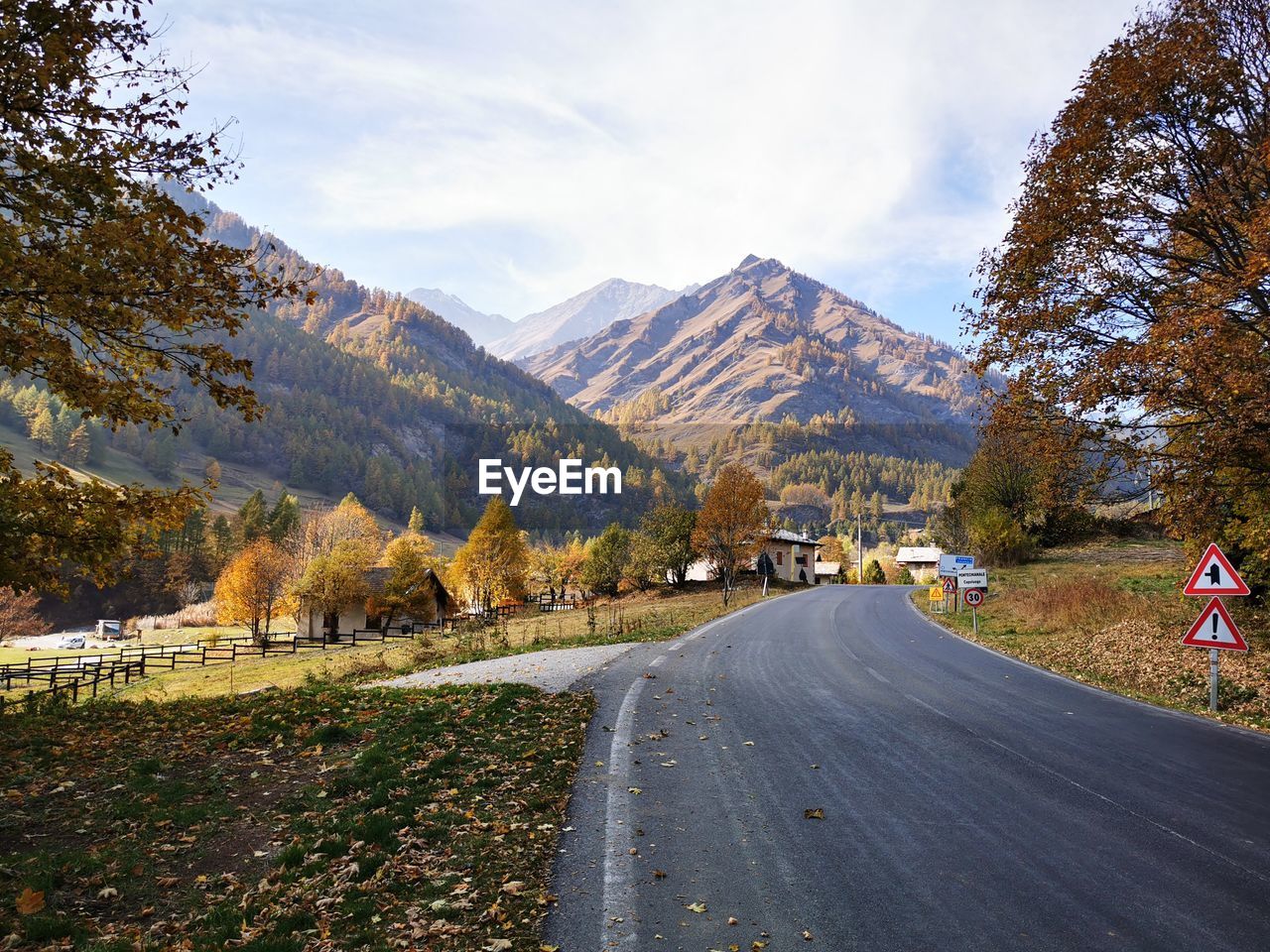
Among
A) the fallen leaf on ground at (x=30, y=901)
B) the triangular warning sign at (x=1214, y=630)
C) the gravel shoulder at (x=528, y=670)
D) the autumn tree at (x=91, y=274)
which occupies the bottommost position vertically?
the gravel shoulder at (x=528, y=670)

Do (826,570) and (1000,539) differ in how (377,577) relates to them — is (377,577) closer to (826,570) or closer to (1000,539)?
(1000,539)

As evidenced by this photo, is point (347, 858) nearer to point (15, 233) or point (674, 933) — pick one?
point (674, 933)

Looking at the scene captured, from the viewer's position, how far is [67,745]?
8.88 meters

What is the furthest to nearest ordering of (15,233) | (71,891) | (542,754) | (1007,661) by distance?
(1007,661) < (542,754) < (15,233) < (71,891)

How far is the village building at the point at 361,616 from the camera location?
5738 centimetres

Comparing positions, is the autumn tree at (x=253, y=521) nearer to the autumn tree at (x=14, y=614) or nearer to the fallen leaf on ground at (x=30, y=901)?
the autumn tree at (x=14, y=614)

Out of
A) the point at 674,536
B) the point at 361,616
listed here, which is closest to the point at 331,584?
the point at 361,616

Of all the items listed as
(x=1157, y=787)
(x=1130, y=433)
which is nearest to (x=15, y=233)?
(x=1157, y=787)

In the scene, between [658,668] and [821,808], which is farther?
[658,668]

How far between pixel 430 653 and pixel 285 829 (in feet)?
55.0

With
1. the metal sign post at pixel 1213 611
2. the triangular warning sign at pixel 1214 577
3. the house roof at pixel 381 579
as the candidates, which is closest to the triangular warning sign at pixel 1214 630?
the metal sign post at pixel 1213 611

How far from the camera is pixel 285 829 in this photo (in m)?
6.14

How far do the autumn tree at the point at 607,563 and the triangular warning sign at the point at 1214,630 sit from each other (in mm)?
54034

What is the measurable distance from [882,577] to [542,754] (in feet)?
277
